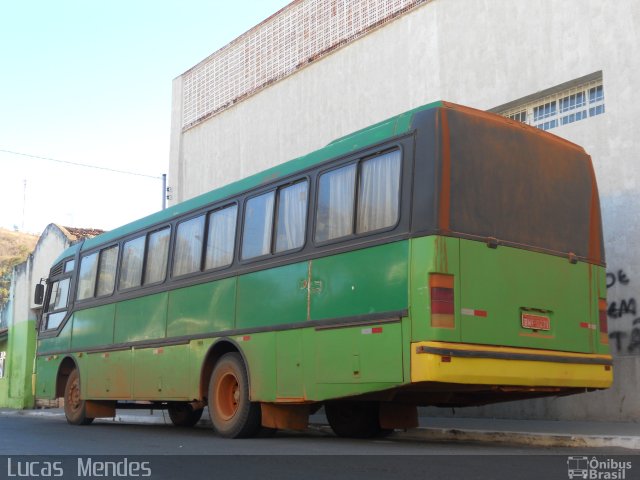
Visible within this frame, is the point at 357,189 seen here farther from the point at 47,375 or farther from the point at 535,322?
the point at 47,375

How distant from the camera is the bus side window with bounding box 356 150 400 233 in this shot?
8203 millimetres

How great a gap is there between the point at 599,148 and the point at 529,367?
5.08 metres

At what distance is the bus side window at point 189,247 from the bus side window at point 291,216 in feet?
6.37

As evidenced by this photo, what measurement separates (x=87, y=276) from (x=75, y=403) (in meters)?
2.25

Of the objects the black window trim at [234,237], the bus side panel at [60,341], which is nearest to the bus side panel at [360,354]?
the black window trim at [234,237]

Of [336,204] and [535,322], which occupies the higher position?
[336,204]

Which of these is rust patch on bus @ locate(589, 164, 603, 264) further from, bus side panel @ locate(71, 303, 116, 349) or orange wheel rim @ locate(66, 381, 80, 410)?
orange wheel rim @ locate(66, 381, 80, 410)

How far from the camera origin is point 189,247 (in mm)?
11703

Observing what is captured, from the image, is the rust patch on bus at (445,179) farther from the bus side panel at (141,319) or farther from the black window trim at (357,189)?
the bus side panel at (141,319)

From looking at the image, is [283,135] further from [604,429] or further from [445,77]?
[604,429]

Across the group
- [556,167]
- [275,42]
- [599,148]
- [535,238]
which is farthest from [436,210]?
[275,42]

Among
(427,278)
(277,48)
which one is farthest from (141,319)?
(277,48)

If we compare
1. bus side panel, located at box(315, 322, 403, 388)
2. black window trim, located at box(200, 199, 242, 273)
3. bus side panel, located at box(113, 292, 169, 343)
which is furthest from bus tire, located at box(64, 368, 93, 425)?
bus side panel, located at box(315, 322, 403, 388)
